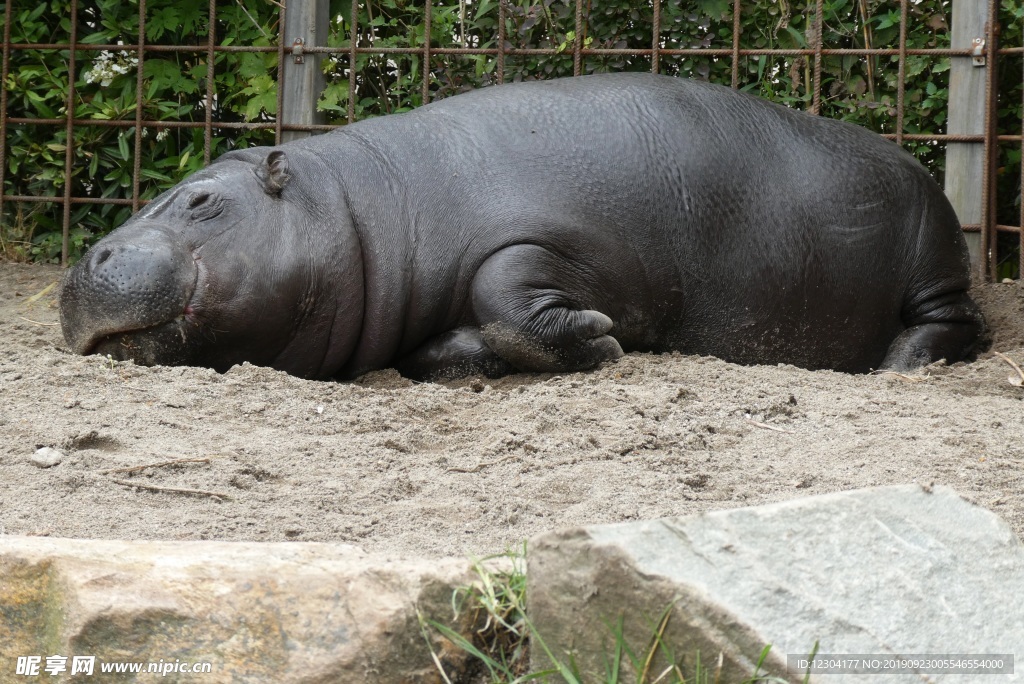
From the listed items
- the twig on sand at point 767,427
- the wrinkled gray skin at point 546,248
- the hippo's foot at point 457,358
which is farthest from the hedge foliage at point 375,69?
the twig on sand at point 767,427

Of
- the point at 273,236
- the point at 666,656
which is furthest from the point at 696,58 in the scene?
the point at 666,656

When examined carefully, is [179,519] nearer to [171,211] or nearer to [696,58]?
[171,211]

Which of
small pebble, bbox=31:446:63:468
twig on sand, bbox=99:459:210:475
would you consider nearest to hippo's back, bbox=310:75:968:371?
twig on sand, bbox=99:459:210:475

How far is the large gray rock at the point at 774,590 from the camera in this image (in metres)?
1.56

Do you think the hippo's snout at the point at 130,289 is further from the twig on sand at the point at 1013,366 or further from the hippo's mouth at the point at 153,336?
the twig on sand at the point at 1013,366

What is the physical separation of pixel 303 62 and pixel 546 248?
6.68 feet

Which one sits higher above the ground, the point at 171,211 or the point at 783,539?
the point at 171,211

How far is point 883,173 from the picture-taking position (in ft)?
14.4

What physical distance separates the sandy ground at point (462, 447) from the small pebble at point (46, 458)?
4 centimetres

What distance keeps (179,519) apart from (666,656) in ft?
3.68

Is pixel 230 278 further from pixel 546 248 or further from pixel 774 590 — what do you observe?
pixel 774 590

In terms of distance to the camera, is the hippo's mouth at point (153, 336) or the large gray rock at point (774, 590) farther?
the hippo's mouth at point (153, 336)

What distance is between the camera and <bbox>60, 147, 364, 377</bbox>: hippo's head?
3.70 m

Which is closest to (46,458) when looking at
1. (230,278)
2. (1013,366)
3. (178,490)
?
(178,490)
